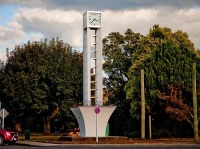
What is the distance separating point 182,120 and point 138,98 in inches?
227

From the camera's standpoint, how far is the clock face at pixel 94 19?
45.3 meters

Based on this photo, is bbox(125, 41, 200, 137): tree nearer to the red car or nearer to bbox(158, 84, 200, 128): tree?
bbox(158, 84, 200, 128): tree

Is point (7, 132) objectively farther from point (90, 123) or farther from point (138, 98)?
point (138, 98)

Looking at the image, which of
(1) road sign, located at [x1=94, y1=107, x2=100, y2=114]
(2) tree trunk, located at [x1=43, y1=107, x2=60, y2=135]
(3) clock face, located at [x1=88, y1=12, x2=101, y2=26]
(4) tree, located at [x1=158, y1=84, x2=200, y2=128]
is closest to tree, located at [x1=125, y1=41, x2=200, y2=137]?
(4) tree, located at [x1=158, y1=84, x2=200, y2=128]

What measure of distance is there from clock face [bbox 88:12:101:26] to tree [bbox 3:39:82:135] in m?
21.2

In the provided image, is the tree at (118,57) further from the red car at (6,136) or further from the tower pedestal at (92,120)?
the red car at (6,136)

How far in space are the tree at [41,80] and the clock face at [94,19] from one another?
834 inches

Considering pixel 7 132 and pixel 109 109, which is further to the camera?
pixel 109 109

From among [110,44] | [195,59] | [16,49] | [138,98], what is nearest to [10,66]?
[16,49]

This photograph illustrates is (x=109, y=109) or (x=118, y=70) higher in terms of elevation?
(x=118, y=70)

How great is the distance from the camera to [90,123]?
45.1 m

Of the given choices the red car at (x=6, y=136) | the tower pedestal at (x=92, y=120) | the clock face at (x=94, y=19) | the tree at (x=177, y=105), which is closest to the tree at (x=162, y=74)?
the tree at (x=177, y=105)

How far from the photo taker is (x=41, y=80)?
66.6m

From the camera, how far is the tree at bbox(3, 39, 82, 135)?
65125mm
